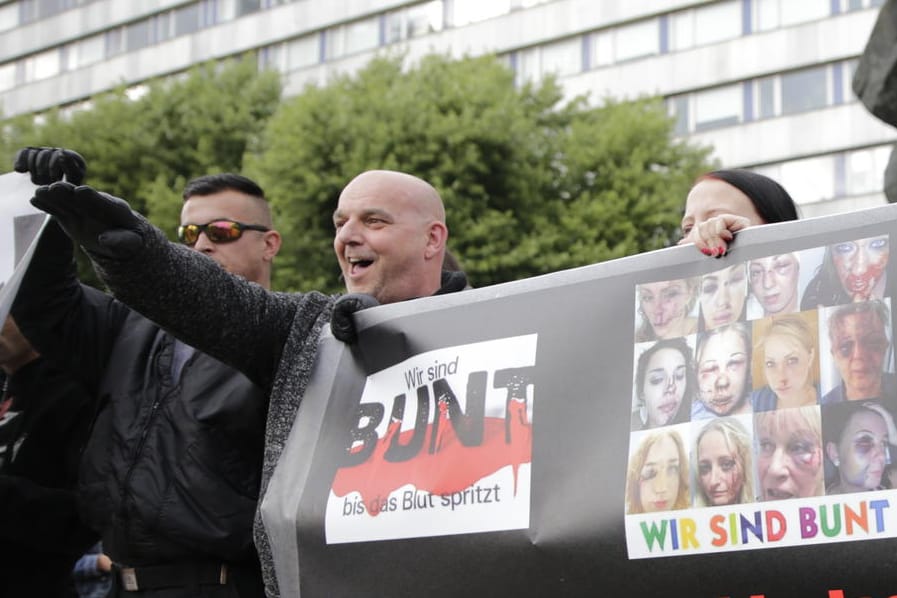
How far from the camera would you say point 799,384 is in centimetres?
206

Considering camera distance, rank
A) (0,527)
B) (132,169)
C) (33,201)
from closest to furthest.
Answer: (33,201), (0,527), (132,169)

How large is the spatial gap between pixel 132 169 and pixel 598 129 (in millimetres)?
7455

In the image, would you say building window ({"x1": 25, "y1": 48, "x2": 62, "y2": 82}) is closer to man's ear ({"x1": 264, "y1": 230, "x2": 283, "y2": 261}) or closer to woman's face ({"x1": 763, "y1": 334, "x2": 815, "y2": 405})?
man's ear ({"x1": 264, "y1": 230, "x2": 283, "y2": 261})

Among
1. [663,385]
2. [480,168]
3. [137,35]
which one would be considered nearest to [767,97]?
[480,168]

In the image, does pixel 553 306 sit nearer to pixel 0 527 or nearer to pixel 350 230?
pixel 350 230

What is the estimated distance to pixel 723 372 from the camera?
7.08ft

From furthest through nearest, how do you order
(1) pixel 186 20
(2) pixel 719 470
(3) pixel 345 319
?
1. (1) pixel 186 20
2. (3) pixel 345 319
3. (2) pixel 719 470

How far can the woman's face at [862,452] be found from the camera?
192cm

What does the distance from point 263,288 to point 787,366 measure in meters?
1.18

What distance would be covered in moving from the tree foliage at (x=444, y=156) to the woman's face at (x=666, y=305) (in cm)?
1388

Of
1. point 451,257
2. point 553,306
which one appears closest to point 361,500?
point 553,306

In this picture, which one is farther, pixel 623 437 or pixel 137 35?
pixel 137 35

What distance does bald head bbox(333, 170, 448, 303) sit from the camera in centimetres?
301

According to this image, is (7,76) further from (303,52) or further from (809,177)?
(809,177)
